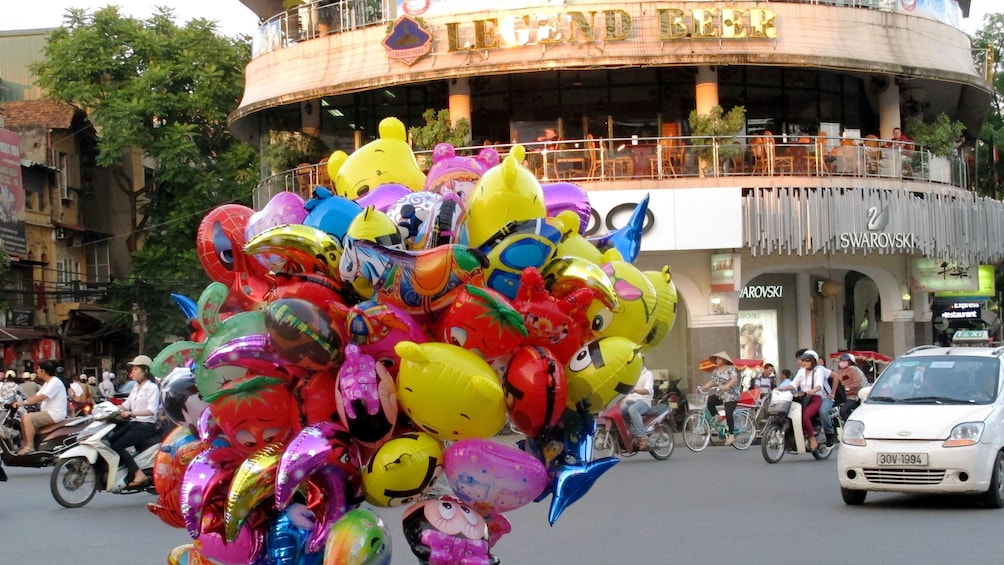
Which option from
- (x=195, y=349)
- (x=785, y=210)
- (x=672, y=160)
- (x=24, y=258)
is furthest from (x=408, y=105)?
(x=195, y=349)

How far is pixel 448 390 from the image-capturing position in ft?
19.3

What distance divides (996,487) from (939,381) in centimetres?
127

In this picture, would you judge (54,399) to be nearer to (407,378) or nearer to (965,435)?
(965,435)

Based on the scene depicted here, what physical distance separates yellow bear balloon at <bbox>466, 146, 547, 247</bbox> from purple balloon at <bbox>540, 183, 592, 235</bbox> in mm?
771

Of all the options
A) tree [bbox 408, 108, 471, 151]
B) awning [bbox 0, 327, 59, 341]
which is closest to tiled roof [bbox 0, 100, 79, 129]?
awning [bbox 0, 327, 59, 341]

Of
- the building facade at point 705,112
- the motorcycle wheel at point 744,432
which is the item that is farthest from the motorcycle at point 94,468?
the building facade at point 705,112

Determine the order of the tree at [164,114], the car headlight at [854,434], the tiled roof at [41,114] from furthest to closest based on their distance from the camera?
the tiled roof at [41,114]
the tree at [164,114]
the car headlight at [854,434]

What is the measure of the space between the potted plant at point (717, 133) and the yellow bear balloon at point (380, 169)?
67.8 feet

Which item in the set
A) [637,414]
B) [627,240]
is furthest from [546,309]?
[637,414]

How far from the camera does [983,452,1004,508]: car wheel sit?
12.3 meters

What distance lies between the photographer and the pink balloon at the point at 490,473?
607 cm

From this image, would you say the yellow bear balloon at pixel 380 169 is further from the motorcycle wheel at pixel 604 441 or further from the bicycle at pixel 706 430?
the bicycle at pixel 706 430

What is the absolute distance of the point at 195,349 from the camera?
7090mm

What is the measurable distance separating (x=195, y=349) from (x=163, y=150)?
34.2 m
